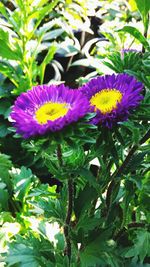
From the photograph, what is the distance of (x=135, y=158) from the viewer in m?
0.88

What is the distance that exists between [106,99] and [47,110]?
0.10 metres

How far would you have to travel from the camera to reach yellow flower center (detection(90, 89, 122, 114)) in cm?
75

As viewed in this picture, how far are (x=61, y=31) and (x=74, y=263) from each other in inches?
55.7

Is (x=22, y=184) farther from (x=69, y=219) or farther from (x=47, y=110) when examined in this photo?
(x=47, y=110)

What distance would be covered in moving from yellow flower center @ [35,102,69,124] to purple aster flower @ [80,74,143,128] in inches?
1.9

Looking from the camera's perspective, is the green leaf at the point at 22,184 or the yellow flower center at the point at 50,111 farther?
the green leaf at the point at 22,184

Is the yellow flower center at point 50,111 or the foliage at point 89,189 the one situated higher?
the yellow flower center at point 50,111

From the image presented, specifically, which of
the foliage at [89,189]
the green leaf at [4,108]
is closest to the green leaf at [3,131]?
the green leaf at [4,108]

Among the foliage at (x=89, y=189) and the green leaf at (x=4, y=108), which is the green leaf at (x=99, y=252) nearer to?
the foliage at (x=89, y=189)

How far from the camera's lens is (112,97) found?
77 cm

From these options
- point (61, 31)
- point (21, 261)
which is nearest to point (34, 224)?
point (21, 261)

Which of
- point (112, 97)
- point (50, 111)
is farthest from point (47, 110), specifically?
point (112, 97)

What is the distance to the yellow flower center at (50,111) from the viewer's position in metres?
0.72

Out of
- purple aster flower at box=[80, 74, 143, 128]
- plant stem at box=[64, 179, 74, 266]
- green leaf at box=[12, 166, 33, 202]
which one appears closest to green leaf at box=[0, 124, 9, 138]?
green leaf at box=[12, 166, 33, 202]
